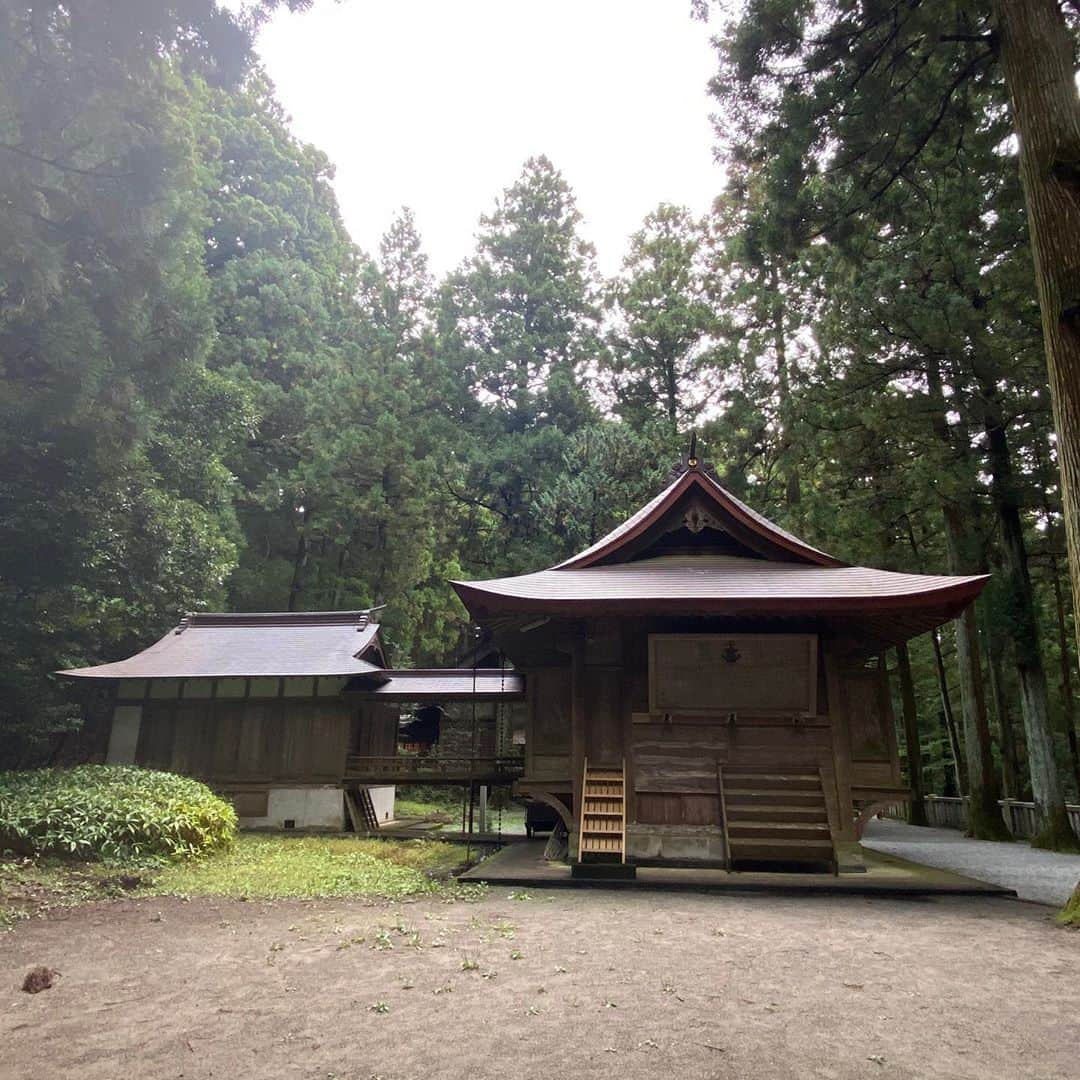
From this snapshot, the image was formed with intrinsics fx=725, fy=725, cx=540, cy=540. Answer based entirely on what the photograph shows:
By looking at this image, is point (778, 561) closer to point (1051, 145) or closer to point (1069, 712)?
point (1051, 145)

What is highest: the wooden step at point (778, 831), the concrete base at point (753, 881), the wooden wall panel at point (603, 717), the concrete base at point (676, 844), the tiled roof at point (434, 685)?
the tiled roof at point (434, 685)

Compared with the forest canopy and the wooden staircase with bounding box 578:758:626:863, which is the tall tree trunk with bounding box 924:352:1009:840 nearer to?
the forest canopy

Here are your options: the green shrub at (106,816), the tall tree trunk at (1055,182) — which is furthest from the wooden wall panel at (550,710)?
the tall tree trunk at (1055,182)

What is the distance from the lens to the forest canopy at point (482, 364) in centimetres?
873

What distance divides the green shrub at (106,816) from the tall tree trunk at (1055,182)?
1087 centimetres

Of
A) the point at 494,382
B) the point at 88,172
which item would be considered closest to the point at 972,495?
the point at 88,172

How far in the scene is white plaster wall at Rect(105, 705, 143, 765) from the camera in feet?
52.5

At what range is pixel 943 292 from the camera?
12.8m

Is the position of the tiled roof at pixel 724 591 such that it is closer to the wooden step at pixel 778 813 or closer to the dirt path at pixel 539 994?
the wooden step at pixel 778 813

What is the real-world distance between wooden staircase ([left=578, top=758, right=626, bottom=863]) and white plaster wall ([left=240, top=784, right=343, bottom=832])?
27.0 feet

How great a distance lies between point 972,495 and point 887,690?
6121 mm

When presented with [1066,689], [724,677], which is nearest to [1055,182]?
[724,677]

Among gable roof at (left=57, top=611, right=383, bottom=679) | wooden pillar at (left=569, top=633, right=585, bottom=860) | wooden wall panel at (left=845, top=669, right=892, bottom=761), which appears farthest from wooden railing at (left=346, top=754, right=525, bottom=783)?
wooden wall panel at (left=845, top=669, right=892, bottom=761)

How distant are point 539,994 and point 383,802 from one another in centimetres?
1422
